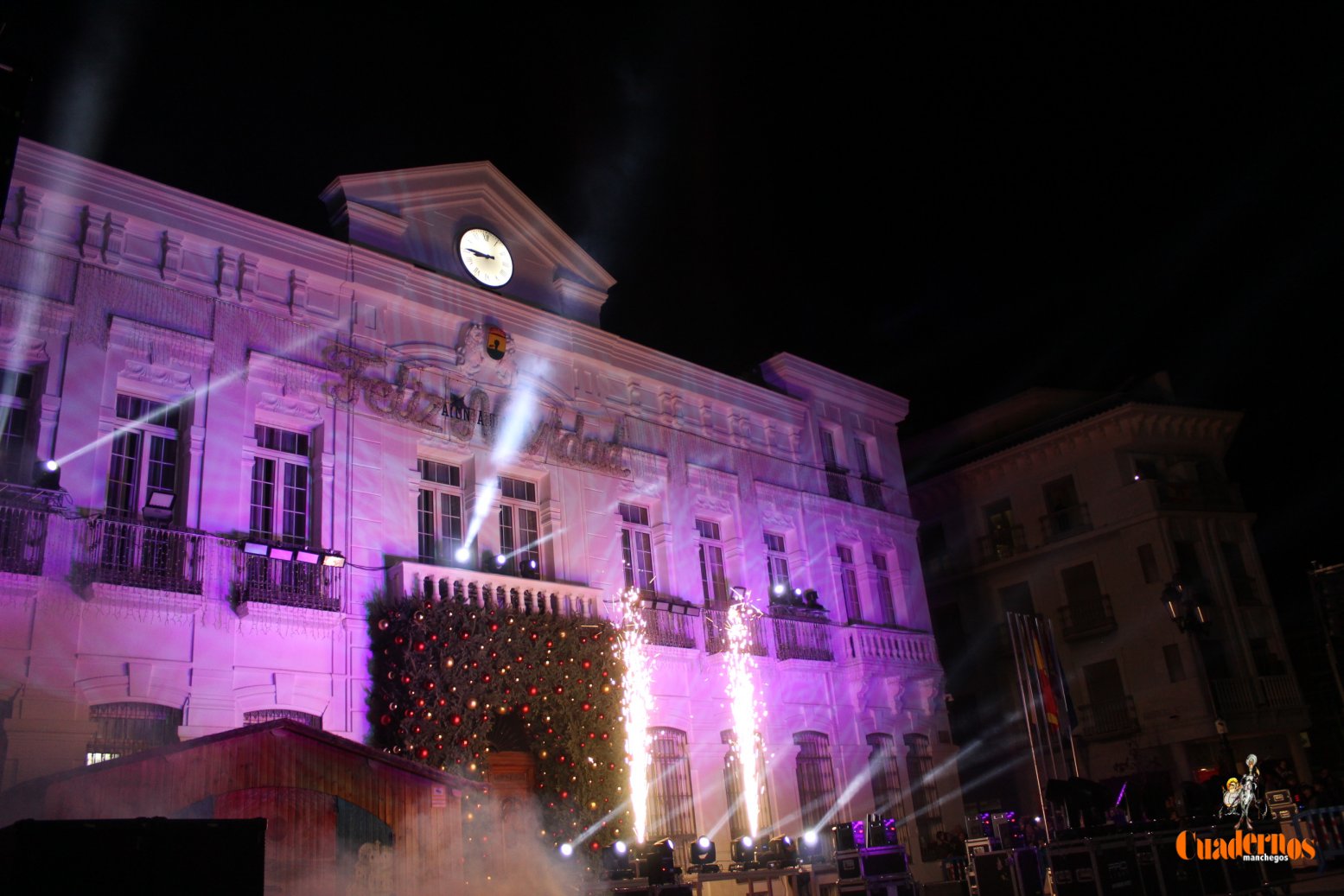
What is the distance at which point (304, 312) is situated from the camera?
1488 cm

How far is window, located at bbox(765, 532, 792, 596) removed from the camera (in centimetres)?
2075

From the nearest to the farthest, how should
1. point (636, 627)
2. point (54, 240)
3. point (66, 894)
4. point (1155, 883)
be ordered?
point (66, 894)
point (1155, 883)
point (54, 240)
point (636, 627)

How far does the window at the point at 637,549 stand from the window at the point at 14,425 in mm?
9085

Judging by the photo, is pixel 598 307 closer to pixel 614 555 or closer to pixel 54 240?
pixel 614 555

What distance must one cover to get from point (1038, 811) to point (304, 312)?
2187 centimetres

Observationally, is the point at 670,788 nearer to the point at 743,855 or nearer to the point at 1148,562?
the point at 743,855

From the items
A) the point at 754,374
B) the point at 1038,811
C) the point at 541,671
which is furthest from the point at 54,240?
the point at 1038,811

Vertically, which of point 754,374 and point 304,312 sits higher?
point 754,374

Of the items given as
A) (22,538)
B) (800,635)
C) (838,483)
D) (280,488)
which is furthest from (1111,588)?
(22,538)

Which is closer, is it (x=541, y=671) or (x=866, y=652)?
(x=541, y=671)

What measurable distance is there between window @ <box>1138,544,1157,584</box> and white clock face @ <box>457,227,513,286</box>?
18131 mm

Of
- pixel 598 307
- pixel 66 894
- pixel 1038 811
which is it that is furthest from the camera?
pixel 1038 811

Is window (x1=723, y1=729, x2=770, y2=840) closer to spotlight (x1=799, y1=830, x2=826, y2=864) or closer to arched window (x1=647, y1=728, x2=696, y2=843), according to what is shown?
spotlight (x1=799, y1=830, x2=826, y2=864)

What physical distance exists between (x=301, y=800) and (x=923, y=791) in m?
15.2
